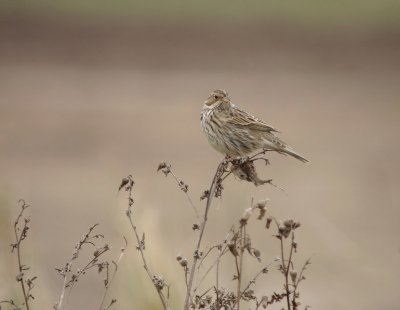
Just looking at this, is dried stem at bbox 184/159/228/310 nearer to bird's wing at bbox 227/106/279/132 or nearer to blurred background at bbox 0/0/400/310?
blurred background at bbox 0/0/400/310

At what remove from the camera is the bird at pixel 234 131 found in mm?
7070

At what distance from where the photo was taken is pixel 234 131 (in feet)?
23.5

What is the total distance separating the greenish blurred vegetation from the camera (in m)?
24.4

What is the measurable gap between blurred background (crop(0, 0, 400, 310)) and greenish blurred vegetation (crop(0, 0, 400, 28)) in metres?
0.03

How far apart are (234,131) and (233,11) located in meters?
18.6

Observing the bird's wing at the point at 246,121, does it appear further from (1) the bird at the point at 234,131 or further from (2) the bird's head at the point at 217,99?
(2) the bird's head at the point at 217,99

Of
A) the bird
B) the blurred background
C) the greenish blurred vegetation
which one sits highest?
the greenish blurred vegetation

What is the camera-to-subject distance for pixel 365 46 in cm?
2373

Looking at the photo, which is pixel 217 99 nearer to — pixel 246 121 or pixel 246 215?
pixel 246 121

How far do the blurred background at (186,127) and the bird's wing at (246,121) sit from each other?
47 cm

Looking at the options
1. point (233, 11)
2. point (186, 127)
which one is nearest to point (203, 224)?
point (186, 127)

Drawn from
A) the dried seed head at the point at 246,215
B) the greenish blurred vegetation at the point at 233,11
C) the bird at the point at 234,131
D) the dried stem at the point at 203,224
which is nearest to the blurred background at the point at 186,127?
the greenish blurred vegetation at the point at 233,11

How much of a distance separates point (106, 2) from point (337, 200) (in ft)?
37.8

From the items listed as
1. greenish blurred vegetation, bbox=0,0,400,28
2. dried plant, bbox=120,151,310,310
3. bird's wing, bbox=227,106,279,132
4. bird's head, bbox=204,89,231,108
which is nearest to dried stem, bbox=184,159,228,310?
dried plant, bbox=120,151,310,310
